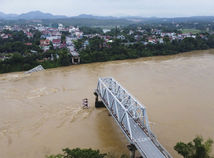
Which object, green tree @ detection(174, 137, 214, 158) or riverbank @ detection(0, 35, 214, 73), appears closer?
green tree @ detection(174, 137, 214, 158)

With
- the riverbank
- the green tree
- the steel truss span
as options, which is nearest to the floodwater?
the steel truss span

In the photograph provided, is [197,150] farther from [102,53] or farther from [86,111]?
[102,53]

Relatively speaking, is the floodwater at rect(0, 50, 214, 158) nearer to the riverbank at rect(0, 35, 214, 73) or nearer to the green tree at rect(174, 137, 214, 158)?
the riverbank at rect(0, 35, 214, 73)

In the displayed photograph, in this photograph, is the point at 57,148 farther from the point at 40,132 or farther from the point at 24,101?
the point at 24,101

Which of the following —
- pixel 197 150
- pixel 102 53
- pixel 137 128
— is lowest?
pixel 137 128

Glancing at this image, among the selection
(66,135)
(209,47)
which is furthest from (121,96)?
(209,47)

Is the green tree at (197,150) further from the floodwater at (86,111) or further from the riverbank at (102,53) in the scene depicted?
the riverbank at (102,53)

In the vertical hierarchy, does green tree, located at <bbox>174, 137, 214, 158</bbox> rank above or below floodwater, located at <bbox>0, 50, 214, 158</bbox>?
above

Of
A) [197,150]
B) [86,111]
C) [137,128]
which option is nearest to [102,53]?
[86,111]
